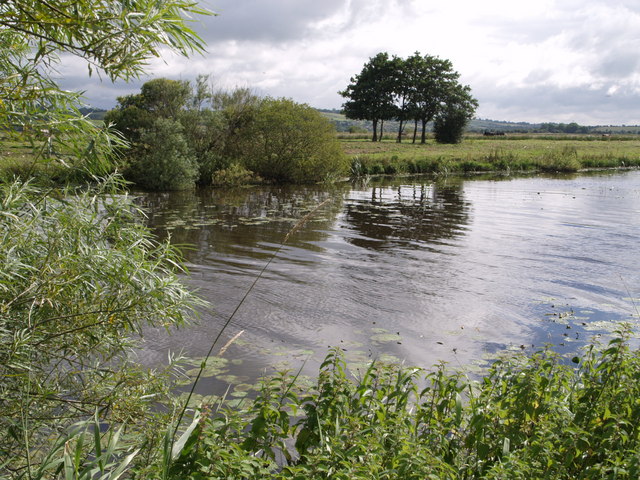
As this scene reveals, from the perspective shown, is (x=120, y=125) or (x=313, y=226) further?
(x=120, y=125)

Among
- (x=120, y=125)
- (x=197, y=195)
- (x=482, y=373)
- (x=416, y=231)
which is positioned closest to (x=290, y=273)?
(x=482, y=373)

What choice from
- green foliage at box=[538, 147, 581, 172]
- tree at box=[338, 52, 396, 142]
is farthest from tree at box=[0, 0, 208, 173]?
tree at box=[338, 52, 396, 142]

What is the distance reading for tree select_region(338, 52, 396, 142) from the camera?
2569 inches

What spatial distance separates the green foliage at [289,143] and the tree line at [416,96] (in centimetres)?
3536

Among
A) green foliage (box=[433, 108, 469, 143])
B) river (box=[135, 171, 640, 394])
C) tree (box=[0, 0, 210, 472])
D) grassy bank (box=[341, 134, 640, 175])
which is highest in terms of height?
green foliage (box=[433, 108, 469, 143])

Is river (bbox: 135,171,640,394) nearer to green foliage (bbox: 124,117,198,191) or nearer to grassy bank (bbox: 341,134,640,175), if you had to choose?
green foliage (bbox: 124,117,198,191)

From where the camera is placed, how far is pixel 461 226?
18.5m

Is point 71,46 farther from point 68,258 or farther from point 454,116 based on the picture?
point 454,116

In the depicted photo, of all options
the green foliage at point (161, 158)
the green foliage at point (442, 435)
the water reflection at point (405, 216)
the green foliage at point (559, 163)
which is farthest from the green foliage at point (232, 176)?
the green foliage at point (559, 163)

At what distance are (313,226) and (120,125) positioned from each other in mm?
13454

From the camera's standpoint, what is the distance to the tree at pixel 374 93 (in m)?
65.2

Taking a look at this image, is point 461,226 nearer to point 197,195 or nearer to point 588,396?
point 197,195

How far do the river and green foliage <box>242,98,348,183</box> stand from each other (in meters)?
7.17

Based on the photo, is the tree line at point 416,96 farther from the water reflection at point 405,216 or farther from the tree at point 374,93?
the water reflection at point 405,216
